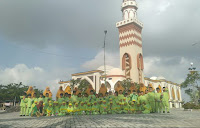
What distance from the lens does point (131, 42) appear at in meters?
43.0

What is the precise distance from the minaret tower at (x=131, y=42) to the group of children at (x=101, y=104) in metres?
29.1

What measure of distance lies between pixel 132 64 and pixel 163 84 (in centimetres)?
2180

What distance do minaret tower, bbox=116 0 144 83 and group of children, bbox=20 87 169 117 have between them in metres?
29.1

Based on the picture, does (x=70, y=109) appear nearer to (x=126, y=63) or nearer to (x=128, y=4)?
(x=126, y=63)

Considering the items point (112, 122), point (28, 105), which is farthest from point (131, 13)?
point (112, 122)

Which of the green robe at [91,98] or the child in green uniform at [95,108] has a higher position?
the green robe at [91,98]

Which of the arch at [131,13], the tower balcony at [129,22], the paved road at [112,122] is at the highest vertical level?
the arch at [131,13]

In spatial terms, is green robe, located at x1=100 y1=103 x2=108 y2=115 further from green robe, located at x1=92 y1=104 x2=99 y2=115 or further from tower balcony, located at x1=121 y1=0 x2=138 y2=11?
tower balcony, located at x1=121 y1=0 x2=138 y2=11

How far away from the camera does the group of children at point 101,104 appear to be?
38.0 ft

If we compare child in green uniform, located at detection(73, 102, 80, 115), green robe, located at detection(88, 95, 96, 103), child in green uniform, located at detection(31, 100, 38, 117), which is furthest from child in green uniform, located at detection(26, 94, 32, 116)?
green robe, located at detection(88, 95, 96, 103)

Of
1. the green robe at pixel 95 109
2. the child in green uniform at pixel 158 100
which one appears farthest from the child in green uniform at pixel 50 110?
the child in green uniform at pixel 158 100

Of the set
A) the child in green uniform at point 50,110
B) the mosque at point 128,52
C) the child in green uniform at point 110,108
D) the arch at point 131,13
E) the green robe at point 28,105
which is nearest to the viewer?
the child in green uniform at point 50,110

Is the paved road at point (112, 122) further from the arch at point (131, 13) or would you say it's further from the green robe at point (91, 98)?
the arch at point (131, 13)

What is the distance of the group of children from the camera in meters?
11.6
